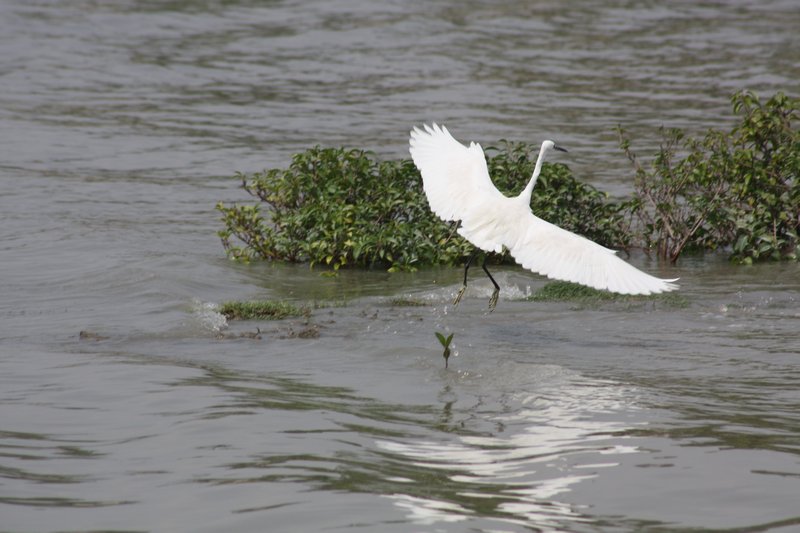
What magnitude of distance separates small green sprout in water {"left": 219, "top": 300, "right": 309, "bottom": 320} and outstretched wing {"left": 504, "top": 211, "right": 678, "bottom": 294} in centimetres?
199

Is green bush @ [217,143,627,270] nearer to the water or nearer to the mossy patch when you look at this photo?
the water

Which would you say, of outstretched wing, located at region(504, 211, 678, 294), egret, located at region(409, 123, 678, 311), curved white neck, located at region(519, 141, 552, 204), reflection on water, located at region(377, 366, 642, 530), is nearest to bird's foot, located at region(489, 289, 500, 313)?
egret, located at region(409, 123, 678, 311)

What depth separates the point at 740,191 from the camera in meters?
12.5

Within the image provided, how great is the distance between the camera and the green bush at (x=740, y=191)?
12.3 meters

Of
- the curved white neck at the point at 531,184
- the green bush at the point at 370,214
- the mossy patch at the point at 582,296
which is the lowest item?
the mossy patch at the point at 582,296

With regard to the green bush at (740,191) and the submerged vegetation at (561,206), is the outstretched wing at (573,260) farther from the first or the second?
the green bush at (740,191)

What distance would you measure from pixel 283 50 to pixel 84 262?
55.4 ft

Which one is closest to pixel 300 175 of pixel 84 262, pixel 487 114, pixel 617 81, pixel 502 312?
pixel 84 262

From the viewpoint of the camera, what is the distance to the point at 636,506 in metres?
5.54

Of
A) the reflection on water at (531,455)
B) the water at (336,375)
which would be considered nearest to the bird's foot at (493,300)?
the water at (336,375)

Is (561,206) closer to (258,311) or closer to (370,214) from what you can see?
(370,214)

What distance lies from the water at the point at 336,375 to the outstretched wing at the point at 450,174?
905 millimetres

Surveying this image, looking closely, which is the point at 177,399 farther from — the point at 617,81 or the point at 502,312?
the point at 617,81

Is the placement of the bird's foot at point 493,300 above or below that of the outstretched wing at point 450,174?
below
